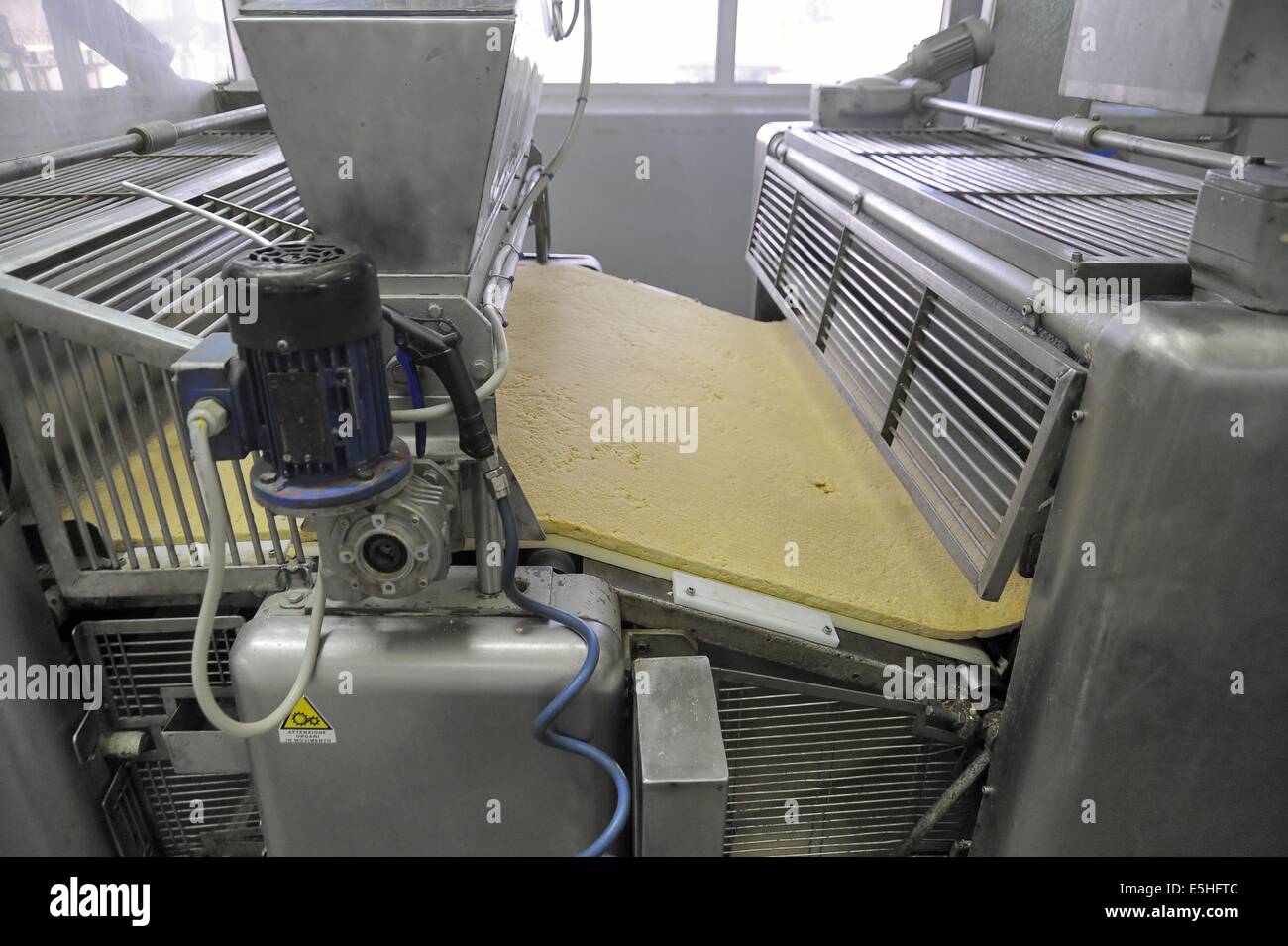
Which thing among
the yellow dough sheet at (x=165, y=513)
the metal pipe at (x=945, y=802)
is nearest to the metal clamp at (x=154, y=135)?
the yellow dough sheet at (x=165, y=513)

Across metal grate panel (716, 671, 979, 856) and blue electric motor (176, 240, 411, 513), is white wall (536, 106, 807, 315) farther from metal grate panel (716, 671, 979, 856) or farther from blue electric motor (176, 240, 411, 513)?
blue electric motor (176, 240, 411, 513)

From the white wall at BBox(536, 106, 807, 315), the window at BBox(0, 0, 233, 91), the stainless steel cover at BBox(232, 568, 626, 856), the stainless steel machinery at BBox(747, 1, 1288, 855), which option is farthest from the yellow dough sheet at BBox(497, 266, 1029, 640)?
the white wall at BBox(536, 106, 807, 315)

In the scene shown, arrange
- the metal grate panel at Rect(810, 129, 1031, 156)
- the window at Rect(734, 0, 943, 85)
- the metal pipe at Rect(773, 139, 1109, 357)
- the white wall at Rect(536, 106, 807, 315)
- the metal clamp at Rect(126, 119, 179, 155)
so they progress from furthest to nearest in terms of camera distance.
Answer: the window at Rect(734, 0, 943, 85)
the white wall at Rect(536, 106, 807, 315)
the metal grate panel at Rect(810, 129, 1031, 156)
the metal clamp at Rect(126, 119, 179, 155)
the metal pipe at Rect(773, 139, 1109, 357)

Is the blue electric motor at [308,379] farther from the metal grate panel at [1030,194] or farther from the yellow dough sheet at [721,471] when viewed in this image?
the metal grate panel at [1030,194]

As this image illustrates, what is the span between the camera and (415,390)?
103 cm

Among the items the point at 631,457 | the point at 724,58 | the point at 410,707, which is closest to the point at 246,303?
the point at 410,707

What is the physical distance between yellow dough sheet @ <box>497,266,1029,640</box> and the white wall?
157cm

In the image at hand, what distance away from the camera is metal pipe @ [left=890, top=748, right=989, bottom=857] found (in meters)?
1.24

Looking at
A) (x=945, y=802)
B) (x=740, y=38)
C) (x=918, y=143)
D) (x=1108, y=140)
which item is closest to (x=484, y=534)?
(x=945, y=802)

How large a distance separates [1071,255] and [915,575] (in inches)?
20.5

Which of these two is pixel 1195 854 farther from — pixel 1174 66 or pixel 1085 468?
pixel 1174 66

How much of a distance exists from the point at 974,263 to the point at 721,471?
1.81 feet
